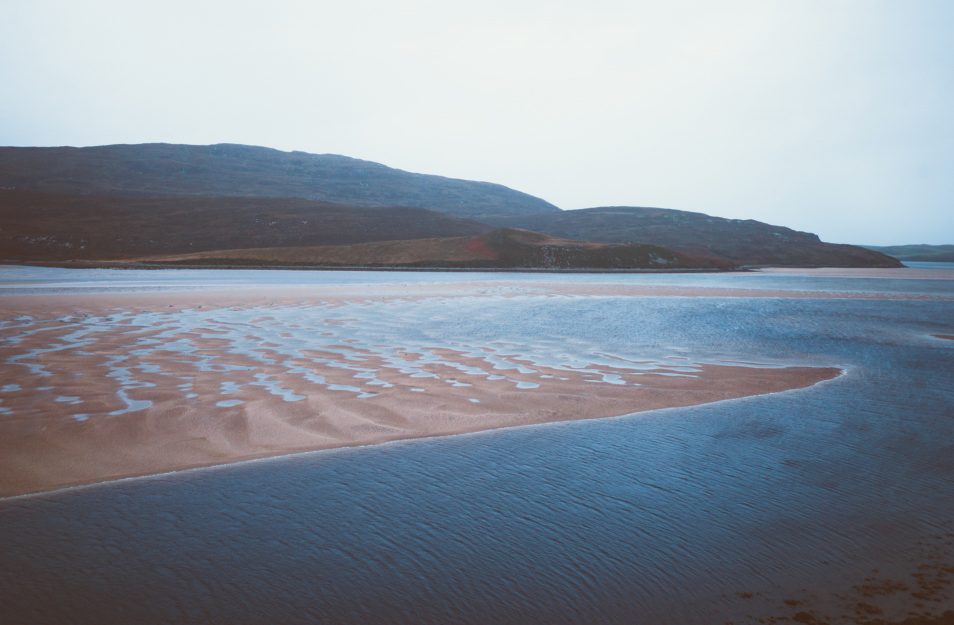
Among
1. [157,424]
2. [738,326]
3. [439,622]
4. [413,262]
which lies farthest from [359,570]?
[413,262]

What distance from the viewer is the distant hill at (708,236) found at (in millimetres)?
91062

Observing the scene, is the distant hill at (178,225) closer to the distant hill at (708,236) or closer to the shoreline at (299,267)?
the shoreline at (299,267)

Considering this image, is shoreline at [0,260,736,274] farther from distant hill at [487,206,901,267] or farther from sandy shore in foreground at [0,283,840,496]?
sandy shore in foreground at [0,283,840,496]

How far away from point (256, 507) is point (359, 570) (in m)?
1.44

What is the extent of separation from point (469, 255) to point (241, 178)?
10169cm

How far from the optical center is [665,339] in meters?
15.6

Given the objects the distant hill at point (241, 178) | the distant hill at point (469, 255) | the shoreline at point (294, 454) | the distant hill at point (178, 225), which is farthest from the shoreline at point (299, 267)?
the distant hill at point (241, 178)

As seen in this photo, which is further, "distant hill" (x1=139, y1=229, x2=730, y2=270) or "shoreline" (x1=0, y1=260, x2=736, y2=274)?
"distant hill" (x1=139, y1=229, x2=730, y2=270)

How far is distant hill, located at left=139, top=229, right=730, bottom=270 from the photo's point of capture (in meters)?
56.8

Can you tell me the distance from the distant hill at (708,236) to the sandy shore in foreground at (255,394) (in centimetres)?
7014

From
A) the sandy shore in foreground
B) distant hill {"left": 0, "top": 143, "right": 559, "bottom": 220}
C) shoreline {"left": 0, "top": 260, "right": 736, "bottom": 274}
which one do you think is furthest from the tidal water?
distant hill {"left": 0, "top": 143, "right": 559, "bottom": 220}

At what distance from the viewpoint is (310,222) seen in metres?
84.6

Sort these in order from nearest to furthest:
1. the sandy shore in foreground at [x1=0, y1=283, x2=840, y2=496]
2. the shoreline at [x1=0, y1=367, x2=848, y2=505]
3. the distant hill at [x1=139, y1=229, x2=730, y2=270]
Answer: the shoreline at [x1=0, y1=367, x2=848, y2=505], the sandy shore in foreground at [x1=0, y1=283, x2=840, y2=496], the distant hill at [x1=139, y1=229, x2=730, y2=270]

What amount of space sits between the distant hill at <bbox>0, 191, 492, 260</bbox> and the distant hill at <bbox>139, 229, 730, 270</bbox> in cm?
1174
